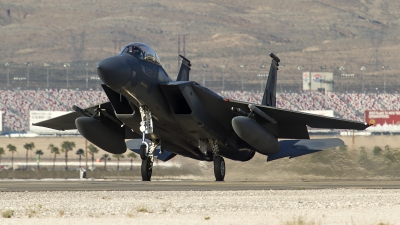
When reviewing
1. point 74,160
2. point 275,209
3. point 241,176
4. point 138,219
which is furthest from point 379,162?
point 74,160

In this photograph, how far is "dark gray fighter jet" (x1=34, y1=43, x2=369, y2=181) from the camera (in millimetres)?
23062

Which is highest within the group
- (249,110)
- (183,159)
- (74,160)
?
(249,110)

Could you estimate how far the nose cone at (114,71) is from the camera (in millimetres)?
21688

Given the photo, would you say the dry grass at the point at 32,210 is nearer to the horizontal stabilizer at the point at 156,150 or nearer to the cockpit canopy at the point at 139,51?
the cockpit canopy at the point at 139,51

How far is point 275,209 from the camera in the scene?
15266 millimetres

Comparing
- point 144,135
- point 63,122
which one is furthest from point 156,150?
point 144,135

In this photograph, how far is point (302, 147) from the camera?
2789 cm

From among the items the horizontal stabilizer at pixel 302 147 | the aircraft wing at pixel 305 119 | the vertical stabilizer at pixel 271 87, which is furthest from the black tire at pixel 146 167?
the vertical stabilizer at pixel 271 87

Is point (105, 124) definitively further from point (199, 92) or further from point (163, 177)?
point (163, 177)

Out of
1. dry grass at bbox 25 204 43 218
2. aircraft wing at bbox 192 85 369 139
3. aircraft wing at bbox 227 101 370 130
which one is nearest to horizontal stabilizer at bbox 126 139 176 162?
aircraft wing at bbox 192 85 369 139

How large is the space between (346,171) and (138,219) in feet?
55.4

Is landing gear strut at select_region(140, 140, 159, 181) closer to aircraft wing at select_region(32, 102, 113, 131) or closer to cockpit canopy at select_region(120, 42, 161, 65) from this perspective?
cockpit canopy at select_region(120, 42, 161, 65)

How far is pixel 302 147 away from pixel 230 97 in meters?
111

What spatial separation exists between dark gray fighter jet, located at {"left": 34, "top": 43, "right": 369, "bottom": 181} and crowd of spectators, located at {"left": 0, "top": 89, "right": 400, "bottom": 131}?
103090 millimetres
